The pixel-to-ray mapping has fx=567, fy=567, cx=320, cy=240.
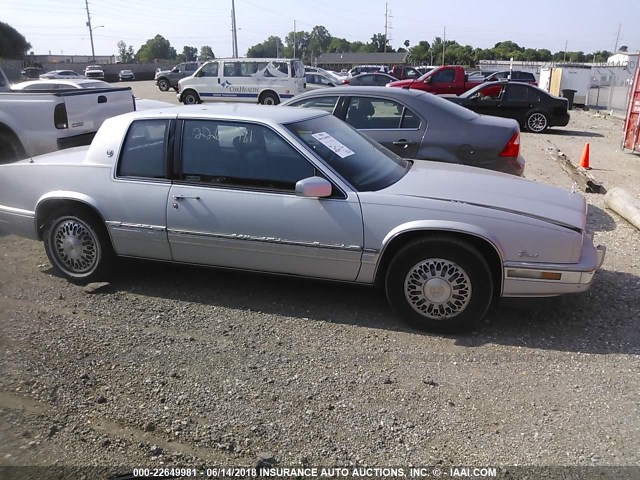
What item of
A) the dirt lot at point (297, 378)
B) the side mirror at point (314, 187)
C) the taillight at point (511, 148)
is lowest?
the dirt lot at point (297, 378)

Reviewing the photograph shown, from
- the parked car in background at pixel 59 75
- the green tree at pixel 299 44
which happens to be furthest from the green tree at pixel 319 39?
the parked car in background at pixel 59 75

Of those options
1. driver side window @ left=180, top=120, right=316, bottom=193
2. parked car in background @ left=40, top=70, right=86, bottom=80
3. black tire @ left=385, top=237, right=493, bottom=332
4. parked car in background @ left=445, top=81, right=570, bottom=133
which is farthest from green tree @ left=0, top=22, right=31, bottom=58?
black tire @ left=385, top=237, right=493, bottom=332

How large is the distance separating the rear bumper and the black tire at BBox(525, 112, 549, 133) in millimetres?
14032

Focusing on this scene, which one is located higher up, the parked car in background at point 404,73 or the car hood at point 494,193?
the car hood at point 494,193

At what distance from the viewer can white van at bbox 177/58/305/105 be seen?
22297 millimetres

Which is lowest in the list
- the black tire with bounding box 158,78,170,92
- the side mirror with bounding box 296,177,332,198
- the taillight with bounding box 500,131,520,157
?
the black tire with bounding box 158,78,170,92

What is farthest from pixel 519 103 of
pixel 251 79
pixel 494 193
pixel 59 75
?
pixel 59 75

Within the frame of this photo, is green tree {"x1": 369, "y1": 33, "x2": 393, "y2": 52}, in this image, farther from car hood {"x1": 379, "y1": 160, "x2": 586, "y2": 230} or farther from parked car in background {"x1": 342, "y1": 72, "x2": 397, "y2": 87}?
car hood {"x1": 379, "y1": 160, "x2": 586, "y2": 230}

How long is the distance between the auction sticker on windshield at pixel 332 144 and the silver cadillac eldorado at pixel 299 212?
0.7 inches

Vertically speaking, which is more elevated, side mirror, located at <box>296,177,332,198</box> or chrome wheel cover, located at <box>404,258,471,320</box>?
side mirror, located at <box>296,177,332,198</box>

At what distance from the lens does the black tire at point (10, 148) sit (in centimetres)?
793

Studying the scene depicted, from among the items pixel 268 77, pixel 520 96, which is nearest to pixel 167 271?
pixel 520 96

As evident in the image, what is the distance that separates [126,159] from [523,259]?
3239 millimetres

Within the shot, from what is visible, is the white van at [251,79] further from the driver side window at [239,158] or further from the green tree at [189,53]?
the green tree at [189,53]
